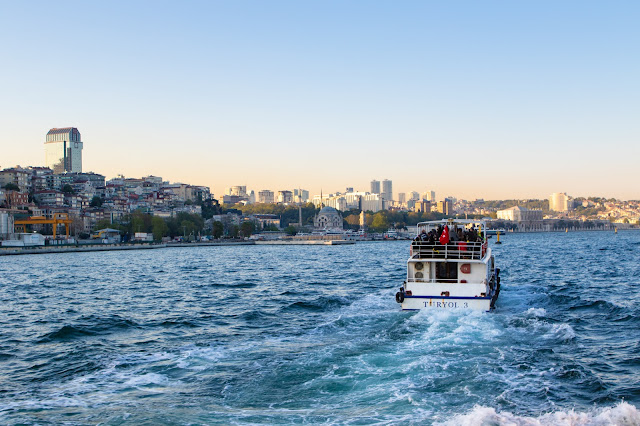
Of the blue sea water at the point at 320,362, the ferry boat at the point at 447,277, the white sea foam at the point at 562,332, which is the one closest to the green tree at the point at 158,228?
the blue sea water at the point at 320,362

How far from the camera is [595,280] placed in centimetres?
3509

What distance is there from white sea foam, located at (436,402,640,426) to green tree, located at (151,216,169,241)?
12111 centimetres

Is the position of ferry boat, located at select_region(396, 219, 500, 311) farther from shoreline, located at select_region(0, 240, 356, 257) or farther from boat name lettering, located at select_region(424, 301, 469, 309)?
shoreline, located at select_region(0, 240, 356, 257)

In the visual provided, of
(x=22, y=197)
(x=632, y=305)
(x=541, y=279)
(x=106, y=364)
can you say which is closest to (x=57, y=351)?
(x=106, y=364)

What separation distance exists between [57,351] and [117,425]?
7473 mm

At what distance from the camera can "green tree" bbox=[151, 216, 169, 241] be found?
126438 millimetres

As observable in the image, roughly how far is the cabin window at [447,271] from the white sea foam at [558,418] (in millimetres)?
11402

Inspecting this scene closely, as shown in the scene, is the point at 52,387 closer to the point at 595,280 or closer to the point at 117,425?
the point at 117,425

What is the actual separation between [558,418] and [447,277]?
467 inches

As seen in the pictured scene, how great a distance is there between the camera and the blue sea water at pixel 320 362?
11.0 meters

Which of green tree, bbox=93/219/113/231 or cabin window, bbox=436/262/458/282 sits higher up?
green tree, bbox=93/219/113/231

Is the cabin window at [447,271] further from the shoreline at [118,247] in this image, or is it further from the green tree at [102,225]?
the green tree at [102,225]

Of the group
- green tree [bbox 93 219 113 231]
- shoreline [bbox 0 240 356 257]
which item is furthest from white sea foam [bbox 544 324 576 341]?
green tree [bbox 93 219 113 231]

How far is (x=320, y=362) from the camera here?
47.5 feet
